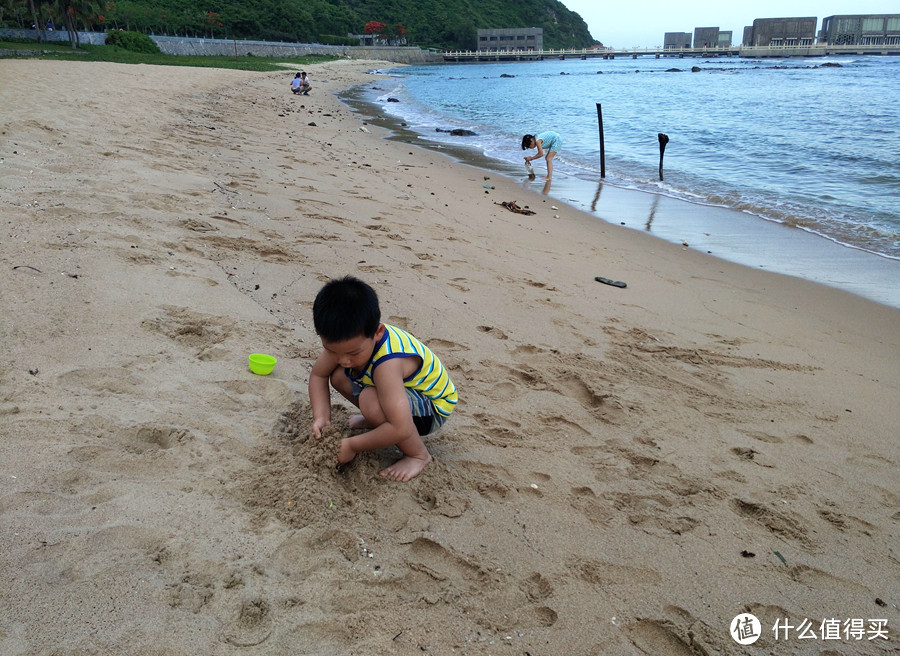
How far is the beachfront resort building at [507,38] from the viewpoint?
11806 cm

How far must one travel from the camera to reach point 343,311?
215cm

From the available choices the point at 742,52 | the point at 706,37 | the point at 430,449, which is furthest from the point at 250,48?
the point at 706,37

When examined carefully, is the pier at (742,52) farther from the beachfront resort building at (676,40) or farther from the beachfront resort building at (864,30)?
the beachfront resort building at (676,40)

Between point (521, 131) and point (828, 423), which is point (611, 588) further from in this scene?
point (521, 131)

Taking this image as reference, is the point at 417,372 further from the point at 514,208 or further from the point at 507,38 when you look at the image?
the point at 507,38

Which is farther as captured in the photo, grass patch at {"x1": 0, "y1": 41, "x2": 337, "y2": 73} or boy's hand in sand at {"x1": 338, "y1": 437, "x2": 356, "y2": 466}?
grass patch at {"x1": 0, "y1": 41, "x2": 337, "y2": 73}

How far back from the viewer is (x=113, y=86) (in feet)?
39.4

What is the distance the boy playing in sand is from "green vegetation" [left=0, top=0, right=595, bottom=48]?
46.8m

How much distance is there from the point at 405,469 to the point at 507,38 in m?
132

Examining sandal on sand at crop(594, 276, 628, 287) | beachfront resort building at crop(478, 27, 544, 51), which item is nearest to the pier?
beachfront resort building at crop(478, 27, 544, 51)

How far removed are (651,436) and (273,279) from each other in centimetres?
265

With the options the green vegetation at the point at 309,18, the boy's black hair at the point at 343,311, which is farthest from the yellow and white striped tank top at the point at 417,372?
the green vegetation at the point at 309,18

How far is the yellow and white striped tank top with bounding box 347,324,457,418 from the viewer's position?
2.36 meters

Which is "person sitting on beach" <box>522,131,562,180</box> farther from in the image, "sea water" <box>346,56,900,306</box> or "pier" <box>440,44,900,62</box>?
"pier" <box>440,44,900,62</box>
